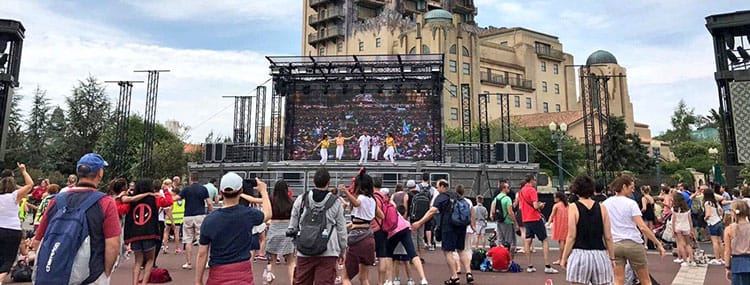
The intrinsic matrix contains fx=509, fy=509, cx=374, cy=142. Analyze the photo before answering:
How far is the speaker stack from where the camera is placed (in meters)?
25.3

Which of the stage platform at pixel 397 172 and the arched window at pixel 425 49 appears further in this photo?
the arched window at pixel 425 49

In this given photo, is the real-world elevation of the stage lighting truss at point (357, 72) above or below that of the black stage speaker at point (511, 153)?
above

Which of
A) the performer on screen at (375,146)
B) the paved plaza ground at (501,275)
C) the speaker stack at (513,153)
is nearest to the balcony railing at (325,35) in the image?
the performer on screen at (375,146)

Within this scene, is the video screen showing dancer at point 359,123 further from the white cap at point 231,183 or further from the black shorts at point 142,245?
the white cap at point 231,183

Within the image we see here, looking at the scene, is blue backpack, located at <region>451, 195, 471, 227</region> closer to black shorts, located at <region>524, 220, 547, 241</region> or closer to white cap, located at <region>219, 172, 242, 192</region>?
black shorts, located at <region>524, 220, 547, 241</region>

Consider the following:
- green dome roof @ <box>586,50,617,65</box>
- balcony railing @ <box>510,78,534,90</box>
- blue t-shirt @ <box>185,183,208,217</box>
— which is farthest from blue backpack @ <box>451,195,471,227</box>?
green dome roof @ <box>586,50,617,65</box>

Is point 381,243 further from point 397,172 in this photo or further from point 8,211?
point 397,172

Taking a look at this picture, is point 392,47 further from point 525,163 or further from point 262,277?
point 262,277

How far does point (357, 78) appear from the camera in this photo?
1150 inches

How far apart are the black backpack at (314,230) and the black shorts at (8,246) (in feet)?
13.6

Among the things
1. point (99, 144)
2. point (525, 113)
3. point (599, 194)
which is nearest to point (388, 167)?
point (599, 194)

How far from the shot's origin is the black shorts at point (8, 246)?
6480 mm

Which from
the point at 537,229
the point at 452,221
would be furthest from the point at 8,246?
the point at 537,229

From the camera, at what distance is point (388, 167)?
23500mm
